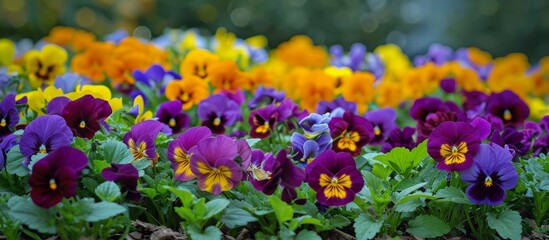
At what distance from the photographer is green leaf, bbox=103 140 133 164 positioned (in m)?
1.86

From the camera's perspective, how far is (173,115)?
249 centimetres

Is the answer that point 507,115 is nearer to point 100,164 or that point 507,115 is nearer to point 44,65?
point 100,164

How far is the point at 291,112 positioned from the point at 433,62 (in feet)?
7.07

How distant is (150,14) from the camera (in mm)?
7637

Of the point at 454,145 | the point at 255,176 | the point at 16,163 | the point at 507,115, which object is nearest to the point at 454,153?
the point at 454,145

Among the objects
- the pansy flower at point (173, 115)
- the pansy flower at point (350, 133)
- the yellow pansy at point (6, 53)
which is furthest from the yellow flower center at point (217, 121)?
the yellow pansy at point (6, 53)

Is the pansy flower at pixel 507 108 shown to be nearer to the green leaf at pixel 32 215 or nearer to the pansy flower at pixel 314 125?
the pansy flower at pixel 314 125

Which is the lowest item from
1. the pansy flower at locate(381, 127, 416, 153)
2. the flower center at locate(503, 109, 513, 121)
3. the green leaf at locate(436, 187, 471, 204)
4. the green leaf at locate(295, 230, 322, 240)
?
the green leaf at locate(295, 230, 322, 240)

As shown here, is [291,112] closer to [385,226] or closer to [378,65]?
[385,226]

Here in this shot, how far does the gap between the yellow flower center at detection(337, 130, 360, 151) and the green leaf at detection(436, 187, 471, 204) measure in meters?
0.43

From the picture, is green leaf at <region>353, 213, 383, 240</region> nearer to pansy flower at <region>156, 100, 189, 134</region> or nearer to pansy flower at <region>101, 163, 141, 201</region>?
pansy flower at <region>101, 163, 141, 201</region>

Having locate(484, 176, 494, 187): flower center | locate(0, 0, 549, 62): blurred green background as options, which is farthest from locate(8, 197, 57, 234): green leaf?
locate(0, 0, 549, 62): blurred green background

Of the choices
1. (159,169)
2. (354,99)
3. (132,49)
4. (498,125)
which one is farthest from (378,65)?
(159,169)

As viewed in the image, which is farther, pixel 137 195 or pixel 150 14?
pixel 150 14
